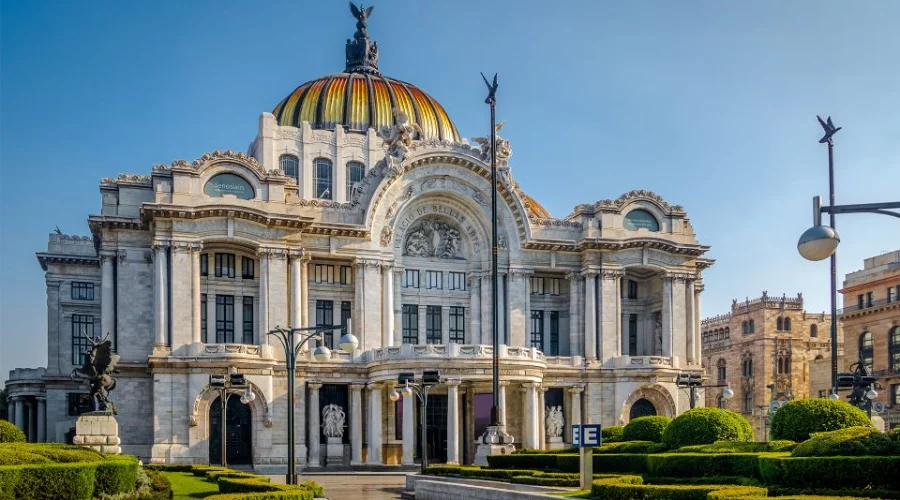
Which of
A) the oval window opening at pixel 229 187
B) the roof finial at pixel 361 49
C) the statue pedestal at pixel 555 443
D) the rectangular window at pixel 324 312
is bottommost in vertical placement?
the statue pedestal at pixel 555 443

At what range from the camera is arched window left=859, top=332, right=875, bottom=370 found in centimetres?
9206

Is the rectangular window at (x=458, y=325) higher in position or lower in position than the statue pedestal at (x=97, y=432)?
higher

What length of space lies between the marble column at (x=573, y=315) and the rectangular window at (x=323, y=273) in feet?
52.2

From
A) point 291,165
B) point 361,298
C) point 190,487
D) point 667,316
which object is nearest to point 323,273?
point 361,298

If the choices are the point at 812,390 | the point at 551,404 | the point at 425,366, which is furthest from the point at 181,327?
the point at 812,390

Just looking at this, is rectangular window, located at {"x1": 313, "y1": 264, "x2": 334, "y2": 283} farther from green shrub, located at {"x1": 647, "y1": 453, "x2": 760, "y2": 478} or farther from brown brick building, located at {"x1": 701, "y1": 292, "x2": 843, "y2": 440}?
brown brick building, located at {"x1": 701, "y1": 292, "x2": 843, "y2": 440}

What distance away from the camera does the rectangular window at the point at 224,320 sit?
62.9 m

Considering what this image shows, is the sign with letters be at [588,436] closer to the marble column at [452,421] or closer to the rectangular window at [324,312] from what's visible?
the marble column at [452,421]

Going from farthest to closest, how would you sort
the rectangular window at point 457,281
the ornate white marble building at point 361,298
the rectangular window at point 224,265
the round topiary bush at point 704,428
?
Answer: the rectangular window at point 457,281, the rectangular window at point 224,265, the ornate white marble building at point 361,298, the round topiary bush at point 704,428

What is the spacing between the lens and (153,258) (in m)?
60.3

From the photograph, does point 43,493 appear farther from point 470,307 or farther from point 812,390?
point 812,390

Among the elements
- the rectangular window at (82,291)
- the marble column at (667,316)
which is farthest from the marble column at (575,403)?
the rectangular window at (82,291)

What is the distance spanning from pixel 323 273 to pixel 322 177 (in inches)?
532

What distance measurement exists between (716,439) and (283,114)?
48.9m
